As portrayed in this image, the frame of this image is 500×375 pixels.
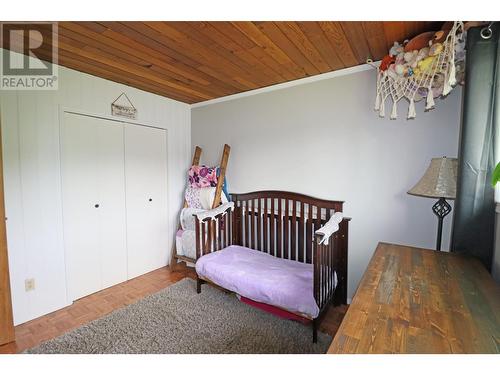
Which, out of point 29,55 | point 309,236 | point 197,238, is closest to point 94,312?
point 197,238

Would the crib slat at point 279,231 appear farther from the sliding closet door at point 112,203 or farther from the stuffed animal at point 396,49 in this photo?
the sliding closet door at point 112,203

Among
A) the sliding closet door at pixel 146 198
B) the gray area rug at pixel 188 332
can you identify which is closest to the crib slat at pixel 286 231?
the gray area rug at pixel 188 332

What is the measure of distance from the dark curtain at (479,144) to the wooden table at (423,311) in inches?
6.5

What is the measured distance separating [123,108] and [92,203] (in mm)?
1053

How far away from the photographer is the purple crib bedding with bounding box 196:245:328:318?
1.65 m

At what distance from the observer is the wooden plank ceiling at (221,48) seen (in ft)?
4.74

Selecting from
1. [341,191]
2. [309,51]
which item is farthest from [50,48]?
[341,191]

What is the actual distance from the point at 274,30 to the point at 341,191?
139cm

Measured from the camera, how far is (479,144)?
1220 mm

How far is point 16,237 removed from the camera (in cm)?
188

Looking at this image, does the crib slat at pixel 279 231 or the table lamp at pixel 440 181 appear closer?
the table lamp at pixel 440 181

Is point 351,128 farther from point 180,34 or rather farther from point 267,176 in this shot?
point 180,34

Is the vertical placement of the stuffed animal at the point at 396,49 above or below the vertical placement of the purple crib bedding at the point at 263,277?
above

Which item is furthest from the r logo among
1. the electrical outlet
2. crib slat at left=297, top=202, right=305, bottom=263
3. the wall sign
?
crib slat at left=297, top=202, right=305, bottom=263
